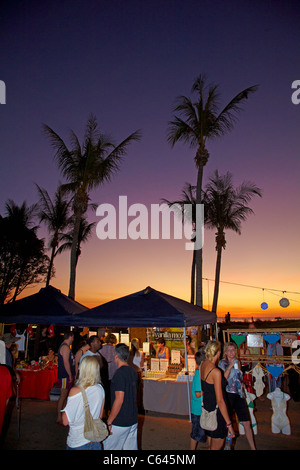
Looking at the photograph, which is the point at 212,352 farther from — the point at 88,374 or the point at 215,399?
the point at 88,374

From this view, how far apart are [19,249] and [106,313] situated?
23.8 metres

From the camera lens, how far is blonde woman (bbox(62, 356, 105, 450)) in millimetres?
3240

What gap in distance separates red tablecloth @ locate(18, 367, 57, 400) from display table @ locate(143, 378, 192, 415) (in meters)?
3.24

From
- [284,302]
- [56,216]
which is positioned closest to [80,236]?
[56,216]

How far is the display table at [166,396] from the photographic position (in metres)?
7.69

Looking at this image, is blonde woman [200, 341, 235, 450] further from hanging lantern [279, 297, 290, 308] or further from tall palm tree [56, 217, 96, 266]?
tall palm tree [56, 217, 96, 266]

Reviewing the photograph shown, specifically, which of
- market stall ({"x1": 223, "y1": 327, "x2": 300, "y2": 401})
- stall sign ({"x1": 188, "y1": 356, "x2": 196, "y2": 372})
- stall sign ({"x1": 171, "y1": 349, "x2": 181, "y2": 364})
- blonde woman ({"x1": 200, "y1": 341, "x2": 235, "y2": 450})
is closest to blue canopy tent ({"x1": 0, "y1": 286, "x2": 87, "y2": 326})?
stall sign ({"x1": 171, "y1": 349, "x2": 181, "y2": 364})

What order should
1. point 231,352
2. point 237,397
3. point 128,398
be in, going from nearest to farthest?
point 128,398 → point 237,397 → point 231,352

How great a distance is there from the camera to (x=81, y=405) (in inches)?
128

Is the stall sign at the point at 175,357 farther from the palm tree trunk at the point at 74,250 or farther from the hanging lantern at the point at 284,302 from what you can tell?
the hanging lantern at the point at 284,302

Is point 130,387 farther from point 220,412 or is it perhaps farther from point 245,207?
point 245,207

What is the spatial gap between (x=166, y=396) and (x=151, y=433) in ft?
4.58
